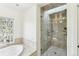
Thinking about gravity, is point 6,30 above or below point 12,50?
above

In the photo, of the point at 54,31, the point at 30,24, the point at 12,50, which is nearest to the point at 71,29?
the point at 54,31

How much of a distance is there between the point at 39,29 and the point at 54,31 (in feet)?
0.70

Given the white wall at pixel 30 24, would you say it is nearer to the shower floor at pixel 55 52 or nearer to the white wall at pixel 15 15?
the white wall at pixel 15 15

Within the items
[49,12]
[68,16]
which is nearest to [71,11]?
[68,16]

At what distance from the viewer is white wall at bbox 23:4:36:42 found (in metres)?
1.41

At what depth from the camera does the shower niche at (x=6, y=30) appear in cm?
136

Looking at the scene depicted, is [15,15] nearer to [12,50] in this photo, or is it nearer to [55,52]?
[12,50]

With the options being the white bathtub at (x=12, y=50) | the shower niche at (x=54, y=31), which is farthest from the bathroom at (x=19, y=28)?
the shower niche at (x=54, y=31)

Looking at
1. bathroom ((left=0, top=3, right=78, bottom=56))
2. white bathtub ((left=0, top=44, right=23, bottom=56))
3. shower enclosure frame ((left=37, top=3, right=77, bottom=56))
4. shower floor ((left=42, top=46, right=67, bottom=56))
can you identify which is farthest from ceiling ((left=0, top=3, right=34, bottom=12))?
shower floor ((left=42, top=46, right=67, bottom=56))

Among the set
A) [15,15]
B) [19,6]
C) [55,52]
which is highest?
[19,6]

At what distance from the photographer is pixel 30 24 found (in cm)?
142

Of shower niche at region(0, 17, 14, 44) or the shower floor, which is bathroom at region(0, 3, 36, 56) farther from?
the shower floor

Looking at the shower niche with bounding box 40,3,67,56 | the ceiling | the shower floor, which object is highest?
the ceiling

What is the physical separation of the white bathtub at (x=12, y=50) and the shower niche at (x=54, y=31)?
0.98 ft
